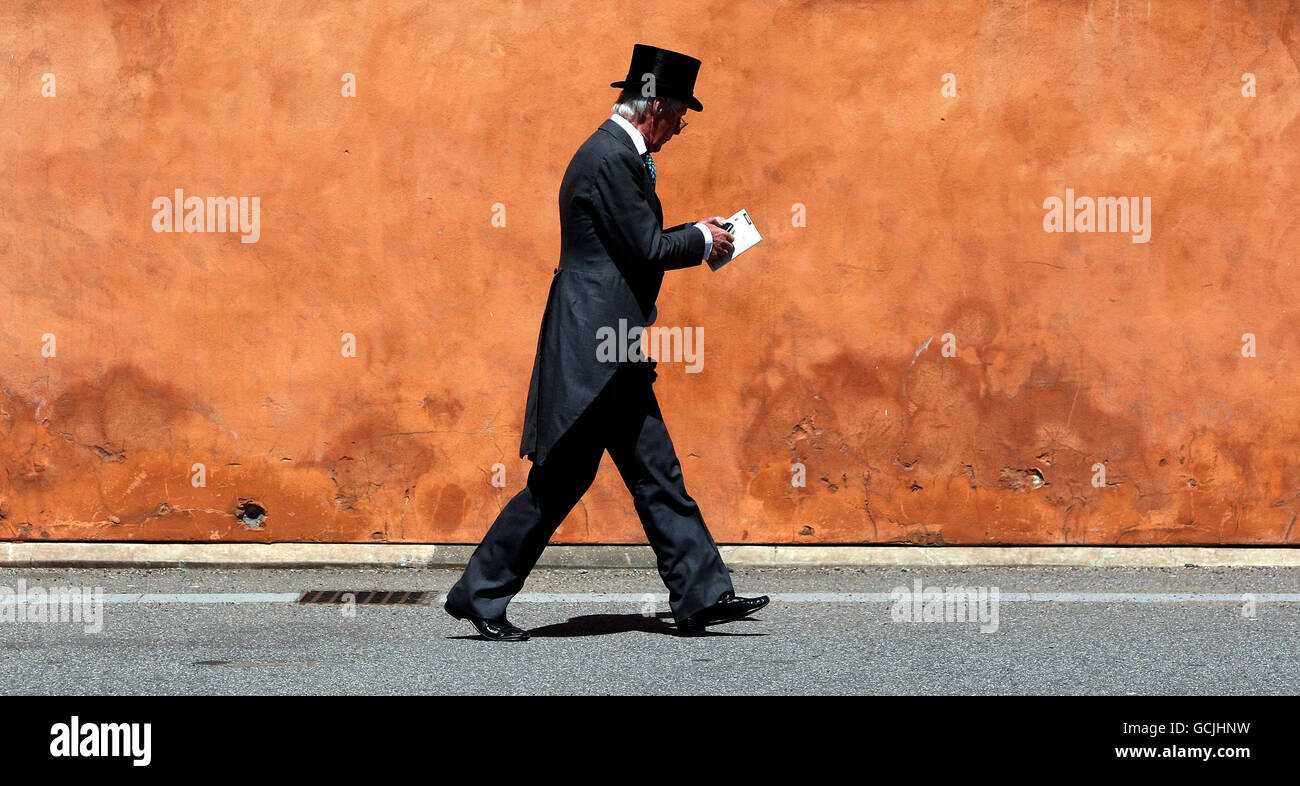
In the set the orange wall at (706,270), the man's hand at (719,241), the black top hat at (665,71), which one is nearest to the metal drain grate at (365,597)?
the orange wall at (706,270)

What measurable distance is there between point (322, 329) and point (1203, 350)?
4006 mm

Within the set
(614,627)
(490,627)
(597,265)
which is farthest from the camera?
(614,627)

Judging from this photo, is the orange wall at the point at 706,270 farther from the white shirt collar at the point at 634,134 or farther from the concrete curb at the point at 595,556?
the white shirt collar at the point at 634,134

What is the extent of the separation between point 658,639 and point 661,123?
1793mm

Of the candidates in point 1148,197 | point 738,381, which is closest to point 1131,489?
point 1148,197

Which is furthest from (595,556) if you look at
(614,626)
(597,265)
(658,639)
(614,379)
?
(597,265)

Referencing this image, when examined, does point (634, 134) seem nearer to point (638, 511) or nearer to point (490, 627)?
point (638, 511)

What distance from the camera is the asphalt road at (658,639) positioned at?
17.3 feet

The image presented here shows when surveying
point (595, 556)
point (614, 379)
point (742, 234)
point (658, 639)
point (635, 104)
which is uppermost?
point (635, 104)

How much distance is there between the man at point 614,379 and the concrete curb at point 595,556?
180cm

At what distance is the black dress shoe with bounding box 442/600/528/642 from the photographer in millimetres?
5961

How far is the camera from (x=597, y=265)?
5.87 metres

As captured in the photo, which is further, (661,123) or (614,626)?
(614,626)

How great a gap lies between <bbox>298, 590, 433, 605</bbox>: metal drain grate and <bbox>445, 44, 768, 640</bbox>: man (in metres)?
1.00
